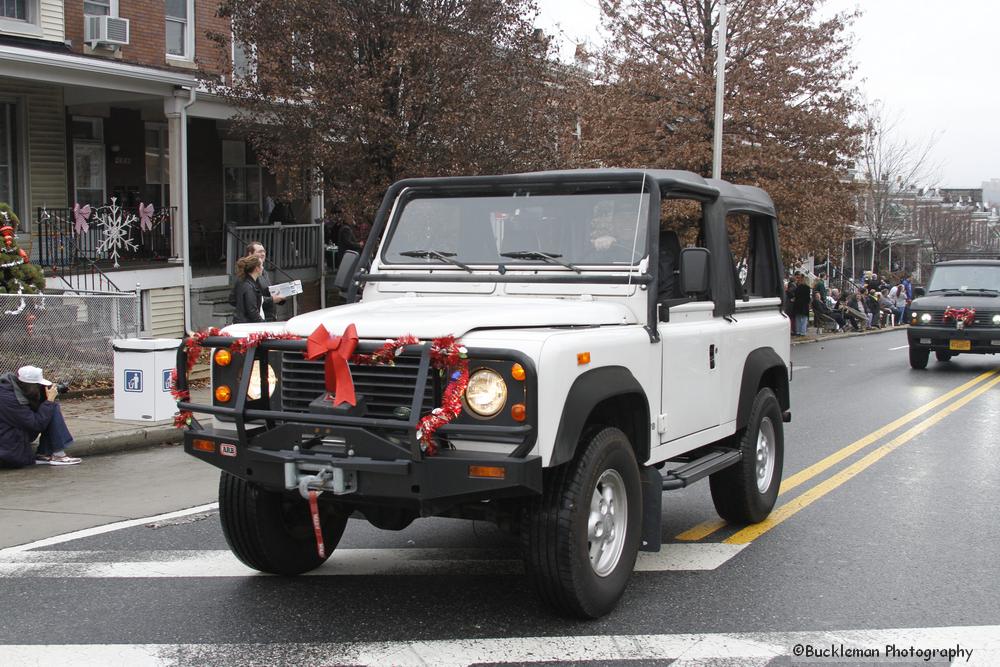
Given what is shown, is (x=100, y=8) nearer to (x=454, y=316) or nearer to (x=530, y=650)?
(x=454, y=316)

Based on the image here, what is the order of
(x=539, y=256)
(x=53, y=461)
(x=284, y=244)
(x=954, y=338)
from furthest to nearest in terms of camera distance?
1. (x=284, y=244)
2. (x=954, y=338)
3. (x=53, y=461)
4. (x=539, y=256)

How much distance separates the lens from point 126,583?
5996mm

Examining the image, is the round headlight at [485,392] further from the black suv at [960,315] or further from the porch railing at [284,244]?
the black suv at [960,315]

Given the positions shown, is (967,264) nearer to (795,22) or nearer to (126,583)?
(795,22)

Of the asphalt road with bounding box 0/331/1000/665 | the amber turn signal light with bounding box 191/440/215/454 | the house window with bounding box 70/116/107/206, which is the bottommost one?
the asphalt road with bounding box 0/331/1000/665

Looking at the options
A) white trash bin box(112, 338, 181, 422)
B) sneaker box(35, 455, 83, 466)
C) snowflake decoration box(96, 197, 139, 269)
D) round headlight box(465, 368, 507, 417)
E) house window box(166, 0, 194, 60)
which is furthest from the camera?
house window box(166, 0, 194, 60)

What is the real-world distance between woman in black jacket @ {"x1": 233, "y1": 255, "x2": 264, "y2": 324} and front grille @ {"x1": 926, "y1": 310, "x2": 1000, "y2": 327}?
13136mm

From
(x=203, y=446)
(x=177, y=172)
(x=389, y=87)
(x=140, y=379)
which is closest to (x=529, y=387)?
(x=203, y=446)

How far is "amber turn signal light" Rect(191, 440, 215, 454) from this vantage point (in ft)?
17.2

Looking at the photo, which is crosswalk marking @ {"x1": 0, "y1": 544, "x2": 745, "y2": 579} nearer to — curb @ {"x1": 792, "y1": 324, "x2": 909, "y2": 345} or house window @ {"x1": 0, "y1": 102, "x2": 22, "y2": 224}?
house window @ {"x1": 0, "y1": 102, "x2": 22, "y2": 224}

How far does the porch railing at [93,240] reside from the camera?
17.8 metres

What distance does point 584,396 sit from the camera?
193 inches

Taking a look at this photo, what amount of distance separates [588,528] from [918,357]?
1706 cm

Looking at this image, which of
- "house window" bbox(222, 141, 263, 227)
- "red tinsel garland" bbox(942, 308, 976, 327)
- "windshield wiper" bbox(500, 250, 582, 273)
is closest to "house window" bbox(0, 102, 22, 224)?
"house window" bbox(222, 141, 263, 227)
